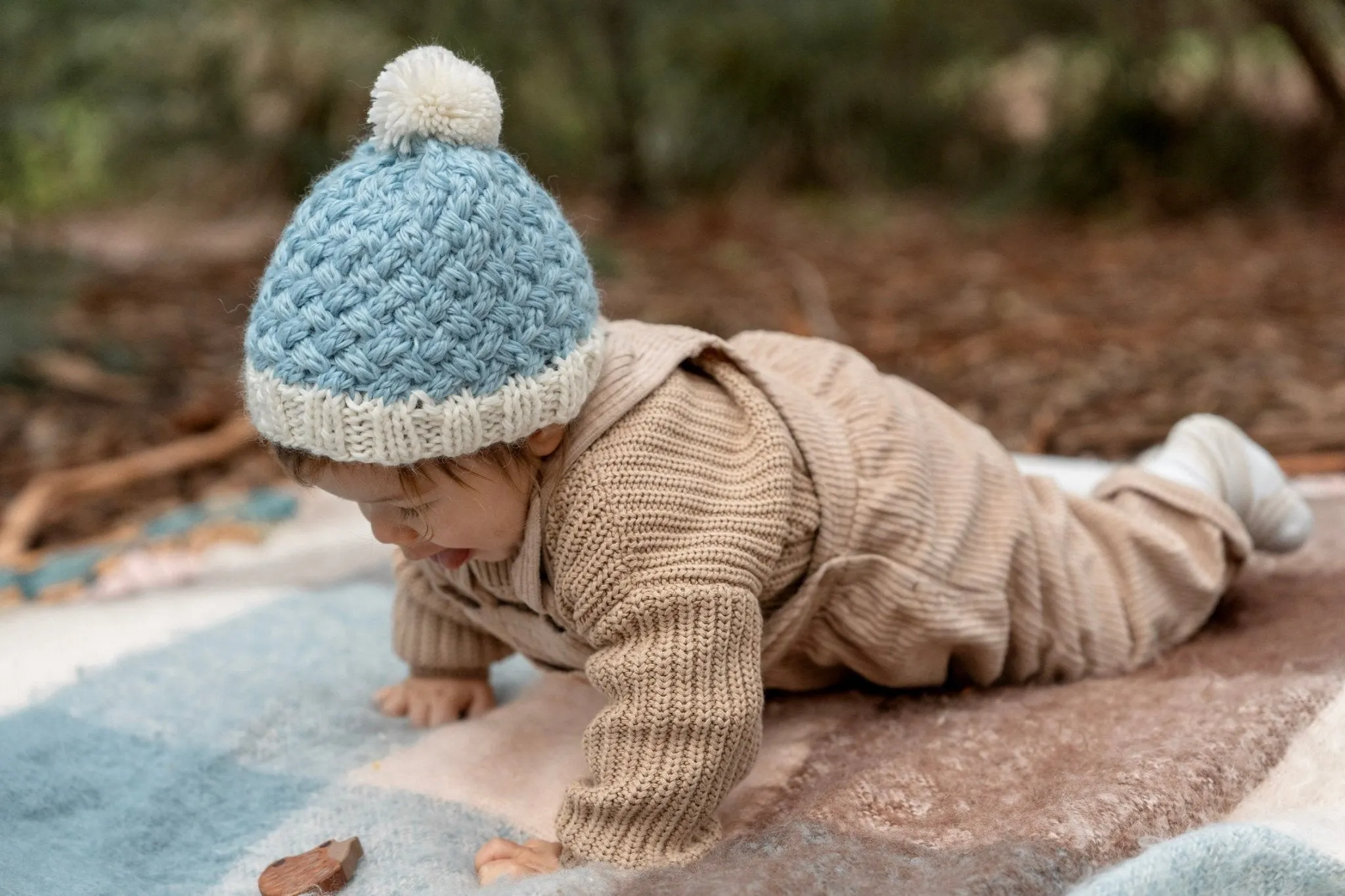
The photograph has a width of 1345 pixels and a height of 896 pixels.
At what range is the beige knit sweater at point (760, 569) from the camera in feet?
4.58

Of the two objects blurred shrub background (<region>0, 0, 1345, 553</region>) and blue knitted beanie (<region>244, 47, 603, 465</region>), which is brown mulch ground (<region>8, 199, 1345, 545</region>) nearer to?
blurred shrub background (<region>0, 0, 1345, 553</region>)

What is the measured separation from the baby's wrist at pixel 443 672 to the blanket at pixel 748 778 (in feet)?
0.21

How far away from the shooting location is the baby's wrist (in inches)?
73.4

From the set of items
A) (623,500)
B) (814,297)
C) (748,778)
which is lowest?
(814,297)

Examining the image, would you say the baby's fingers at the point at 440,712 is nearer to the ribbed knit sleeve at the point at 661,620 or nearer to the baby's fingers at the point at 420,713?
the baby's fingers at the point at 420,713

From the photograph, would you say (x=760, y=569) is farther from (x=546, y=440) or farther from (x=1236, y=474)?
(x=1236, y=474)

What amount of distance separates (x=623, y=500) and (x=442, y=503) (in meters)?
0.19

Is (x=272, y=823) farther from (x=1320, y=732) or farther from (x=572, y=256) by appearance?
(x=1320, y=732)

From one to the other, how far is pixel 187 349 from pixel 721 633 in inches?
127

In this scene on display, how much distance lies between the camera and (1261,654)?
6.00 ft

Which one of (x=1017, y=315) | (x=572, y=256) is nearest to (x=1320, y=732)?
(x=572, y=256)

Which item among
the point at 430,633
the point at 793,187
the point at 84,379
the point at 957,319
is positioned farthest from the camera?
the point at 793,187

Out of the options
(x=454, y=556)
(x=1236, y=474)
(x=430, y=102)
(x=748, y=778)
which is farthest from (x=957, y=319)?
(x=430, y=102)

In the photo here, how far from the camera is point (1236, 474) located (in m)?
2.01
